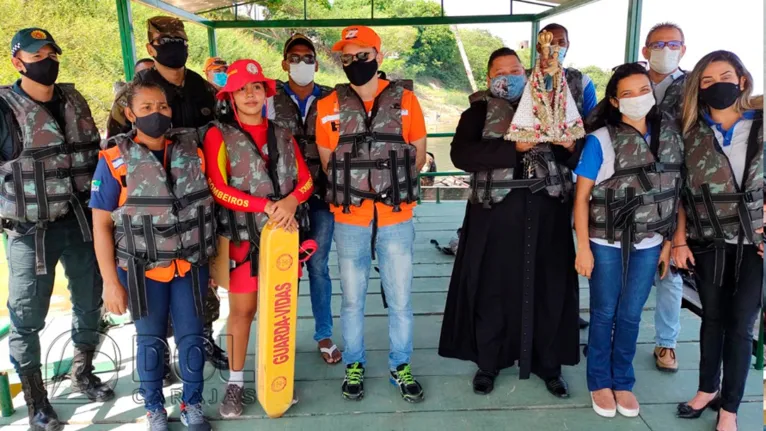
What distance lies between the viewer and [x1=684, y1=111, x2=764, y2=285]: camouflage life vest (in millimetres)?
2316

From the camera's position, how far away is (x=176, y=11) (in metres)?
4.97

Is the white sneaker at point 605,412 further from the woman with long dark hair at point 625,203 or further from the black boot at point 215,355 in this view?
the black boot at point 215,355

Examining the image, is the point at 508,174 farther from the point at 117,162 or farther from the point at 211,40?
the point at 211,40

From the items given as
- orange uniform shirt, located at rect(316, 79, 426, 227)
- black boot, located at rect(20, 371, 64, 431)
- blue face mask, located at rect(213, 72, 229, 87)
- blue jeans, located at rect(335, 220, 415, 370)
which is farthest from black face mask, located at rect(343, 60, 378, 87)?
black boot, located at rect(20, 371, 64, 431)

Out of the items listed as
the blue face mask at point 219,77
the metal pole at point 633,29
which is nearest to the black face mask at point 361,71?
the blue face mask at point 219,77

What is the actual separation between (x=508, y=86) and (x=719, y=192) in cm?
105

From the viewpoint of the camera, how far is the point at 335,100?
276 centimetres

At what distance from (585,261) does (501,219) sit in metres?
0.45

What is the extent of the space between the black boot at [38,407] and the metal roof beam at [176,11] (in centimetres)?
290

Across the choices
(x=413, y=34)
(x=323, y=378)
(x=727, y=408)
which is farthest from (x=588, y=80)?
(x=413, y=34)

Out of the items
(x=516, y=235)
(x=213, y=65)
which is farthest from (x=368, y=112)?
(x=213, y=65)

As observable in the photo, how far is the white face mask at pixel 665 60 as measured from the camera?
302cm

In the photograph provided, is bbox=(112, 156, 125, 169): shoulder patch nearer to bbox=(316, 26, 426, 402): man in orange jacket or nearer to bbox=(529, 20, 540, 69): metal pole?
bbox=(316, 26, 426, 402): man in orange jacket

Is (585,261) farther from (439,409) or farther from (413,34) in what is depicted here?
(413,34)
